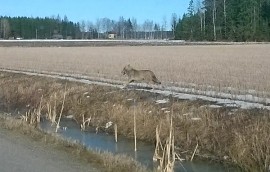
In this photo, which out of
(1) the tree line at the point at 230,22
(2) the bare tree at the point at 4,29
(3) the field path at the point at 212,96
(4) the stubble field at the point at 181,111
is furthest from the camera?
(2) the bare tree at the point at 4,29

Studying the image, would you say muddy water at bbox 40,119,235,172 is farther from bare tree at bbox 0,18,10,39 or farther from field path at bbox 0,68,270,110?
bare tree at bbox 0,18,10,39

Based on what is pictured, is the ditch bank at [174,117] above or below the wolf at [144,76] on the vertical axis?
below

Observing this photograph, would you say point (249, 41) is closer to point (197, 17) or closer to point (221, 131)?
point (197, 17)

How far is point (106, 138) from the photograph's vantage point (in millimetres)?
17141

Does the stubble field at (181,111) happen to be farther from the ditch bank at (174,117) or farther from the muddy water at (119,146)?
the muddy water at (119,146)

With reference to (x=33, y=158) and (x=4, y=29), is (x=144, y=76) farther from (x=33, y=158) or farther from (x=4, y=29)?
(x=4, y=29)

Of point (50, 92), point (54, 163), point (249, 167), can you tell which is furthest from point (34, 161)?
point (50, 92)

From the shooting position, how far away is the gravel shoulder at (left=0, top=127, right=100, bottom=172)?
34.6ft

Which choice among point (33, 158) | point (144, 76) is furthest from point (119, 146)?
point (144, 76)

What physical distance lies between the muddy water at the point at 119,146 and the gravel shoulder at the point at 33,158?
1958 millimetres

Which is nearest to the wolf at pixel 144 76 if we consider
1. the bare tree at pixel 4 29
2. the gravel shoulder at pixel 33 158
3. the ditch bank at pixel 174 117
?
the ditch bank at pixel 174 117

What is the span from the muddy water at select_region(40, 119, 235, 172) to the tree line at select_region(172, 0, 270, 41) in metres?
91.3

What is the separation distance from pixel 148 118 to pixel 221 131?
3.61 metres

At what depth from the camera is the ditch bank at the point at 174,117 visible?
12922mm
